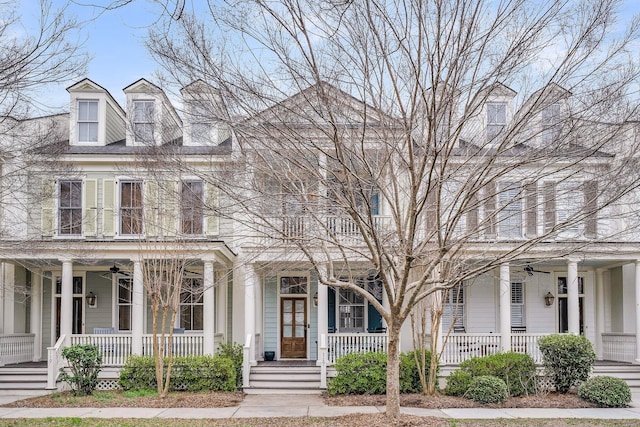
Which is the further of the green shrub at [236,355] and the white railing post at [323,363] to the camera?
the green shrub at [236,355]

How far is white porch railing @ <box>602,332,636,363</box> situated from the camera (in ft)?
65.6

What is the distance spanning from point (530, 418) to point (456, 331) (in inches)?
314

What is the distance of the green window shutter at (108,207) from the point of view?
794 inches

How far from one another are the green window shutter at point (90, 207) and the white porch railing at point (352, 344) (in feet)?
23.7

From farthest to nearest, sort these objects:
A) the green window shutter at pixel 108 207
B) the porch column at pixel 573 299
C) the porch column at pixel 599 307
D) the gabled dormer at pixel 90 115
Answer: the porch column at pixel 599 307 → the gabled dormer at pixel 90 115 → the green window shutter at pixel 108 207 → the porch column at pixel 573 299

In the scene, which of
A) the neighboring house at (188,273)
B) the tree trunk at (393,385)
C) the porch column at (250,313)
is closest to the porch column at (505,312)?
the neighboring house at (188,273)

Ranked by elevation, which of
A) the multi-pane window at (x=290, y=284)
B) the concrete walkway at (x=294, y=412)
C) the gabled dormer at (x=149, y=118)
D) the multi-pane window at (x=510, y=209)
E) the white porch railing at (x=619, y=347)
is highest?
the gabled dormer at (x=149, y=118)

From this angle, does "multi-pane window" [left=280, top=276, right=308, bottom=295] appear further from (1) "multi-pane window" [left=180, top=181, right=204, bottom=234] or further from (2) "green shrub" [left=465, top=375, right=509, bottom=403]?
(2) "green shrub" [left=465, top=375, right=509, bottom=403]

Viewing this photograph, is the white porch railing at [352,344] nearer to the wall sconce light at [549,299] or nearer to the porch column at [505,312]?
the porch column at [505,312]

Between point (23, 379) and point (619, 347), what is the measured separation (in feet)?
52.3

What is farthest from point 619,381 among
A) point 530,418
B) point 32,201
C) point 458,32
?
point 32,201

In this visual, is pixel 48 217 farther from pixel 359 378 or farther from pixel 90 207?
pixel 359 378

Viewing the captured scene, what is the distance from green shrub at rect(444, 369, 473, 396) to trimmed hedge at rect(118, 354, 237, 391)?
499 centimetres

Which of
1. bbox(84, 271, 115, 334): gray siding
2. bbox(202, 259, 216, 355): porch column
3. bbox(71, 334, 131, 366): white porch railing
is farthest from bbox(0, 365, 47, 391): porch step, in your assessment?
bbox(202, 259, 216, 355): porch column
